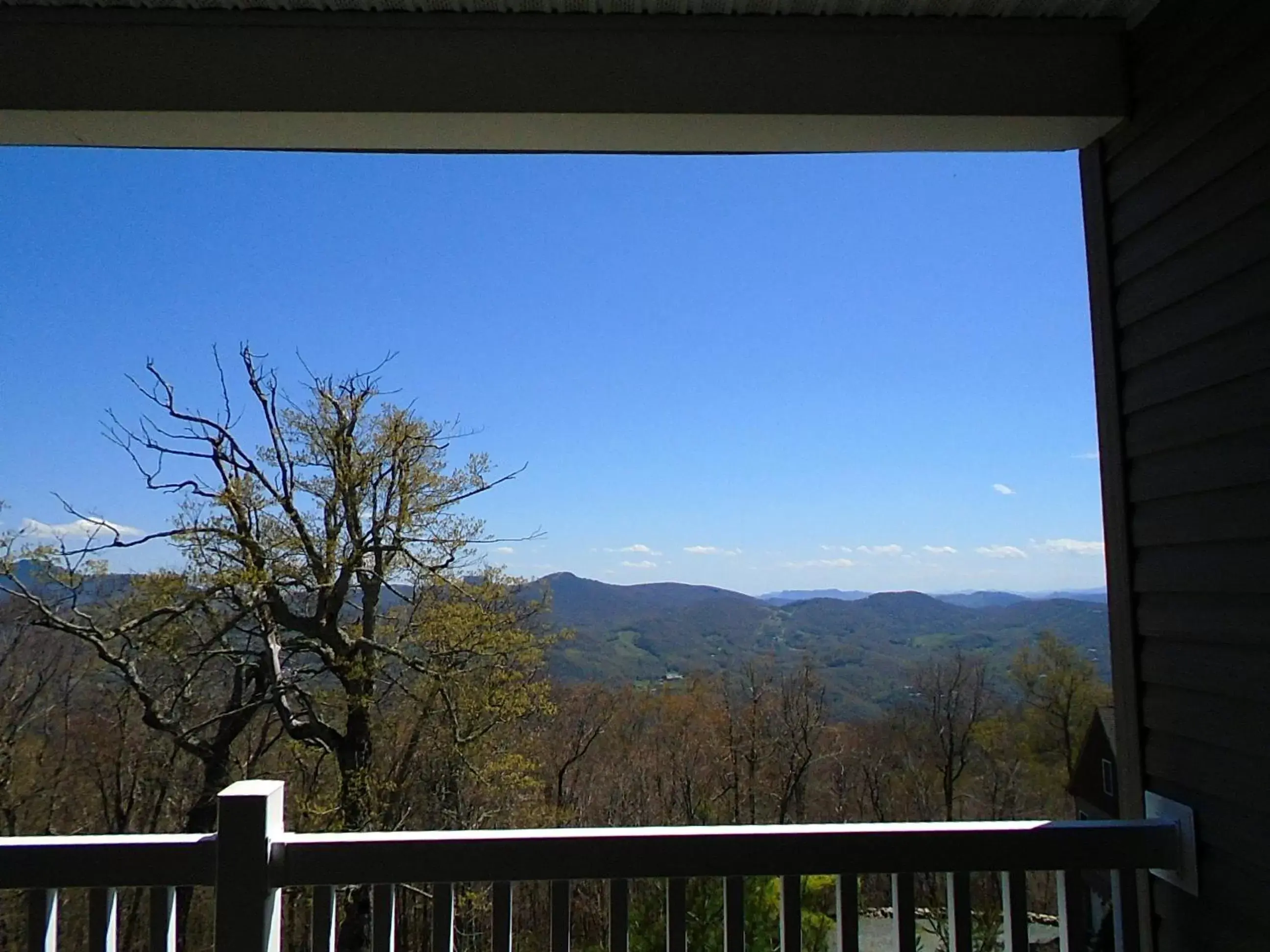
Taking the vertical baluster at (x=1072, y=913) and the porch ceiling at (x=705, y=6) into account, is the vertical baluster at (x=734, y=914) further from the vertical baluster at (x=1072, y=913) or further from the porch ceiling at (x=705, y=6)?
the porch ceiling at (x=705, y=6)

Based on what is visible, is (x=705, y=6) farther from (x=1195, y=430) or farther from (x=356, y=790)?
(x=356, y=790)

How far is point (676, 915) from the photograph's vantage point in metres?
1.31

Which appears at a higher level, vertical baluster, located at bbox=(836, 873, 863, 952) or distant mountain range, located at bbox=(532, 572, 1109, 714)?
distant mountain range, located at bbox=(532, 572, 1109, 714)

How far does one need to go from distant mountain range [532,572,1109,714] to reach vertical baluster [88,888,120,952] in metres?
1.21

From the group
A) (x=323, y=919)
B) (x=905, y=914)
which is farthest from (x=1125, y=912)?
(x=323, y=919)

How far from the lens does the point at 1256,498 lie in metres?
1.23

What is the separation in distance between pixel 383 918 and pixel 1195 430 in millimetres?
1587

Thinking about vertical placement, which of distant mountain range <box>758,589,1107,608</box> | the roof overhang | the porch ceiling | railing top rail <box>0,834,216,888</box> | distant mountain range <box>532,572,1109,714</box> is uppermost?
the porch ceiling

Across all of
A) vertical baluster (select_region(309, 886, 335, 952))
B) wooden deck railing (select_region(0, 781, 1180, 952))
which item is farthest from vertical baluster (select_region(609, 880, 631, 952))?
vertical baluster (select_region(309, 886, 335, 952))

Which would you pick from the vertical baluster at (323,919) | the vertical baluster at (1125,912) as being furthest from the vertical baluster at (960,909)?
the vertical baluster at (323,919)

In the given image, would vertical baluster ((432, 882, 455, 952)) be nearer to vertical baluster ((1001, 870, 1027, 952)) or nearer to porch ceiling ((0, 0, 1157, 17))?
vertical baluster ((1001, 870, 1027, 952))

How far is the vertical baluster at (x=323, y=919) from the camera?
1.29m

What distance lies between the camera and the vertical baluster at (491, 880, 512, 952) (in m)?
1.27

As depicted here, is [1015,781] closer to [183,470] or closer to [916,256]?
[916,256]
